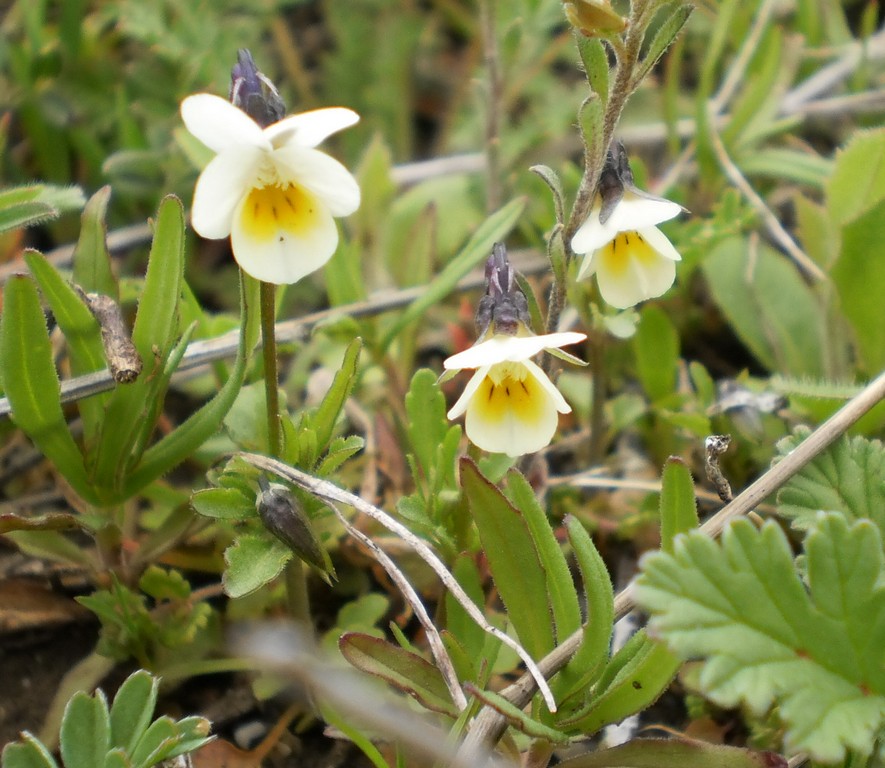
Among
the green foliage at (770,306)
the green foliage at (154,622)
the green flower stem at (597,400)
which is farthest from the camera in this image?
the green foliage at (770,306)

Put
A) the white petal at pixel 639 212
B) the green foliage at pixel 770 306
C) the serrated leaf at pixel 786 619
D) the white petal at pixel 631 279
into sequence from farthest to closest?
1. the green foliage at pixel 770 306
2. the white petal at pixel 631 279
3. the white petal at pixel 639 212
4. the serrated leaf at pixel 786 619

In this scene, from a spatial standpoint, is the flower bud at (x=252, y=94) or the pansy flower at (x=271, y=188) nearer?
the pansy flower at (x=271, y=188)

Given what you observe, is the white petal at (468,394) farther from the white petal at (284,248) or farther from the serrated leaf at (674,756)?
the serrated leaf at (674,756)

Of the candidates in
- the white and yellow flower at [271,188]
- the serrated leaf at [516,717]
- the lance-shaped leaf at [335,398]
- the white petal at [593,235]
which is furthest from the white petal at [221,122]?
the serrated leaf at [516,717]

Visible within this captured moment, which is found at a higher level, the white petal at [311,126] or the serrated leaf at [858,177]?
the white petal at [311,126]

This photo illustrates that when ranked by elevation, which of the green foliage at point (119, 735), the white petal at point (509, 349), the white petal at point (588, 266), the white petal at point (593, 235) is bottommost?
the green foliage at point (119, 735)

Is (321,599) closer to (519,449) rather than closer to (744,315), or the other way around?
(519,449)
